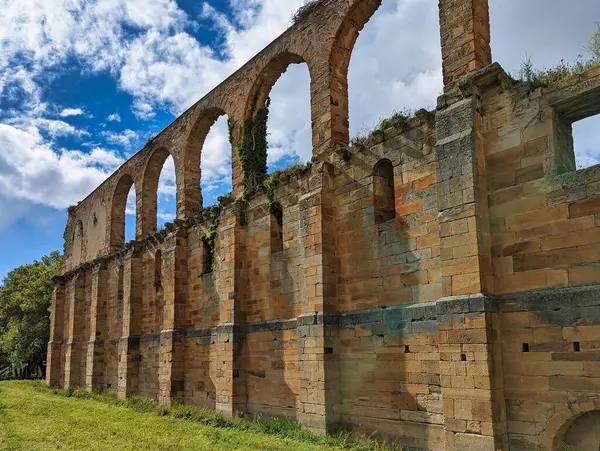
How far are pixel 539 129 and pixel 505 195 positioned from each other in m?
1.14

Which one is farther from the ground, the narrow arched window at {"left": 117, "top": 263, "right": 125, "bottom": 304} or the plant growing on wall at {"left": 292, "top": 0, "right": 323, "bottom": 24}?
the plant growing on wall at {"left": 292, "top": 0, "right": 323, "bottom": 24}

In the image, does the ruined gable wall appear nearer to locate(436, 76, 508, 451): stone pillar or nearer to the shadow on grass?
locate(436, 76, 508, 451): stone pillar

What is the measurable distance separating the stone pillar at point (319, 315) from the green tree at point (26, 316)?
23921 millimetres

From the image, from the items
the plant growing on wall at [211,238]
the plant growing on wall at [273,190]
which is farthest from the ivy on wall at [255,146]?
the plant growing on wall at [211,238]

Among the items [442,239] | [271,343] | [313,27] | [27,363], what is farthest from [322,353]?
[27,363]

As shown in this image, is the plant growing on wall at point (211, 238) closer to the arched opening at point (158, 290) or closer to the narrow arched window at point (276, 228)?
the arched opening at point (158, 290)

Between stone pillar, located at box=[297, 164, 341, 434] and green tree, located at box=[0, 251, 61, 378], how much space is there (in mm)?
23921

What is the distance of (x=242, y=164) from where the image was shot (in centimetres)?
1551

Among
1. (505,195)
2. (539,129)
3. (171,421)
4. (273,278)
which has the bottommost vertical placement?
(171,421)

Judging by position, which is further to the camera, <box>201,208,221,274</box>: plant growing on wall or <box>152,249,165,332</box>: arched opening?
<box>152,249,165,332</box>: arched opening

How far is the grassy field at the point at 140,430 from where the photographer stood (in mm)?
10502

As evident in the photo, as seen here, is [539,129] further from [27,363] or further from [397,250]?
[27,363]

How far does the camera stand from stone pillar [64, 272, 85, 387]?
24812 millimetres

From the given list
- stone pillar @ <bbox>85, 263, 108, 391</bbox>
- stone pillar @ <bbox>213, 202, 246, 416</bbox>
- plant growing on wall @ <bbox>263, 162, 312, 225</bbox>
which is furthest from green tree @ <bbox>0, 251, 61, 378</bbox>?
plant growing on wall @ <bbox>263, 162, 312, 225</bbox>
